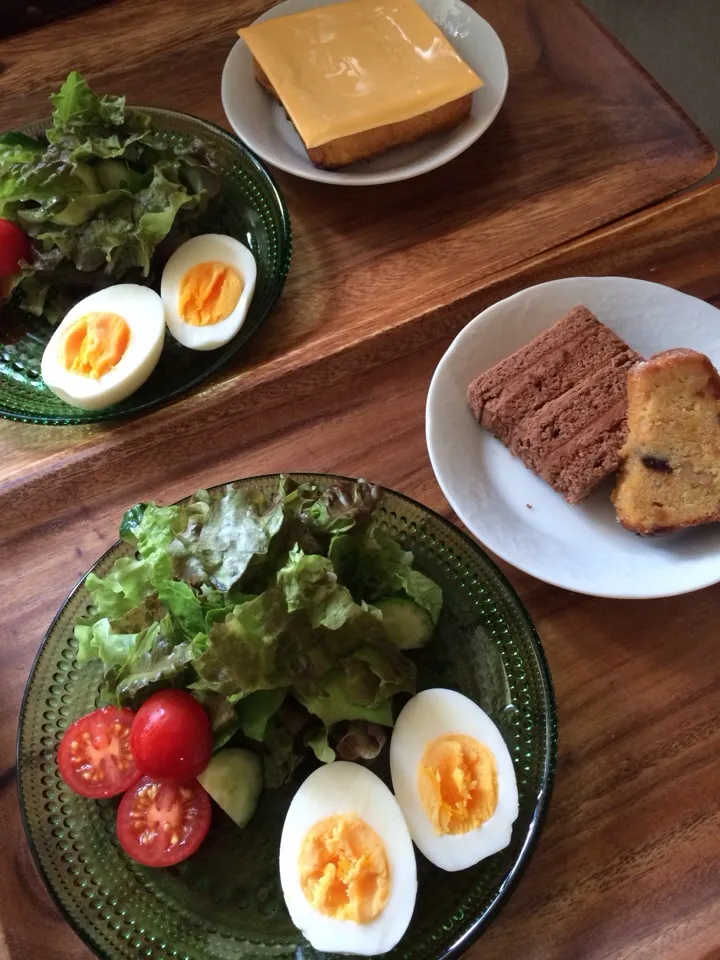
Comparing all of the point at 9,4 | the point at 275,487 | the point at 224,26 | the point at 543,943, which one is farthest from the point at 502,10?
the point at 543,943

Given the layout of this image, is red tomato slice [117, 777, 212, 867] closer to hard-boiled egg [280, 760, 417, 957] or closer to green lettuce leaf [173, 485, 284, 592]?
hard-boiled egg [280, 760, 417, 957]

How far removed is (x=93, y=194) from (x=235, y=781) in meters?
1.19

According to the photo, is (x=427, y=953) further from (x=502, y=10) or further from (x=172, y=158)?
(x=502, y=10)

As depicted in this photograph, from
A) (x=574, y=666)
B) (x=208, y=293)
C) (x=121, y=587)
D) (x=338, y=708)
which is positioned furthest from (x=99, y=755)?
(x=208, y=293)

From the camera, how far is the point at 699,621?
4.12 feet

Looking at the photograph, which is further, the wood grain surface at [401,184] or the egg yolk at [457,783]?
the wood grain surface at [401,184]

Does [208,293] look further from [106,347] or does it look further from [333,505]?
[333,505]

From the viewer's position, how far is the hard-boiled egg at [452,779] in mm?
1011

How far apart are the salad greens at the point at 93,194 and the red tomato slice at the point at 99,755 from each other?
2.90 feet

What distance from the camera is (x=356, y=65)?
5.73 feet

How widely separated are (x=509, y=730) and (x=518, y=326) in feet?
2.36

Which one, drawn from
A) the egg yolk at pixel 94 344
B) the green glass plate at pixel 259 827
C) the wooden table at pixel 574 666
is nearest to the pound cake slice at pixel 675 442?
the wooden table at pixel 574 666

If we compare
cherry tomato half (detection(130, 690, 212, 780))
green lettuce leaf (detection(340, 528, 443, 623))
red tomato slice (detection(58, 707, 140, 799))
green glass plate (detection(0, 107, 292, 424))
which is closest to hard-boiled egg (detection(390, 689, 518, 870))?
green lettuce leaf (detection(340, 528, 443, 623))

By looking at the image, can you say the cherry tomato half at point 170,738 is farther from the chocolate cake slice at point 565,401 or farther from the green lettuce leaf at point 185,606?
the chocolate cake slice at point 565,401
